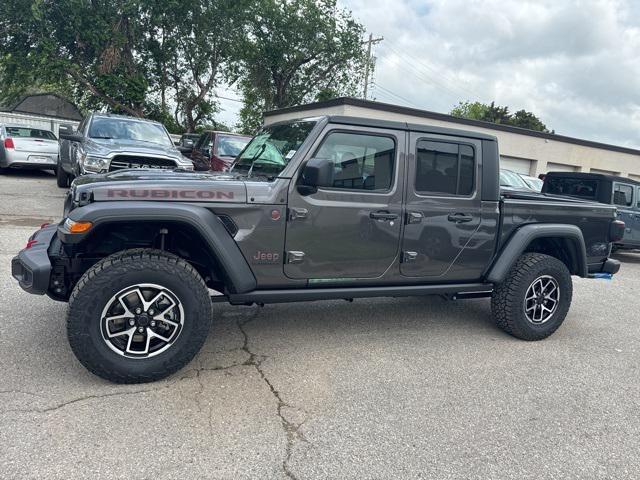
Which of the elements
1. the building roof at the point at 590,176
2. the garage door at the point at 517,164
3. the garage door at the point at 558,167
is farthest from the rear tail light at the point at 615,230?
the garage door at the point at 558,167

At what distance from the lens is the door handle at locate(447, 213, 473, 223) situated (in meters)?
4.08

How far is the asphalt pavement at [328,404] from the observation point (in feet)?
8.25

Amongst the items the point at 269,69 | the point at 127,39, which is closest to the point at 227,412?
the point at 127,39

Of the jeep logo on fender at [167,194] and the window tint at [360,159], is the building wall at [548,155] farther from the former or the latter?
the jeep logo on fender at [167,194]

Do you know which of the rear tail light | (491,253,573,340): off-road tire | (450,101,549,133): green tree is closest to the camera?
(491,253,573,340): off-road tire

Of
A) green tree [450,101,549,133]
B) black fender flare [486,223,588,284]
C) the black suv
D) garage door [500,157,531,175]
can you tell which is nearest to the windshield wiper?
black fender flare [486,223,588,284]

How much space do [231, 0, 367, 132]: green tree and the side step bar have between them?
25.9 meters

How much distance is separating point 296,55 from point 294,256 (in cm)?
2904

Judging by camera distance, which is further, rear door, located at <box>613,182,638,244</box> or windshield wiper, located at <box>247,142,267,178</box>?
rear door, located at <box>613,182,638,244</box>

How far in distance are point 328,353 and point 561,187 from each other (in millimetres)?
7605

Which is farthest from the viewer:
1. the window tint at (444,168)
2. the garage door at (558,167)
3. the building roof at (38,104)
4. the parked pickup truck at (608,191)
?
the building roof at (38,104)

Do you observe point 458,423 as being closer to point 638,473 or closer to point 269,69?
point 638,473

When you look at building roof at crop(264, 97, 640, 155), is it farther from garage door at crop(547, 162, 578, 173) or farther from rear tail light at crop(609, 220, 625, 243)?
rear tail light at crop(609, 220, 625, 243)

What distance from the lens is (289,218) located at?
11.4ft
